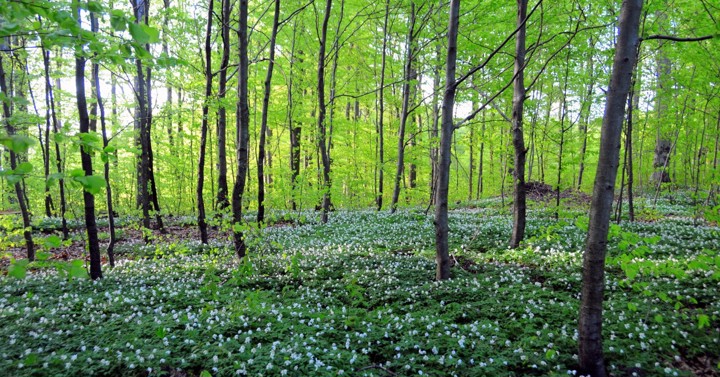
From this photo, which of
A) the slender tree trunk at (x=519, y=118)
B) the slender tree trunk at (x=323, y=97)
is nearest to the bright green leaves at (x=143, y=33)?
the slender tree trunk at (x=519, y=118)

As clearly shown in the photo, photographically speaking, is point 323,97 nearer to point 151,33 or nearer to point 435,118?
point 435,118

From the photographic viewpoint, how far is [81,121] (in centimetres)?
717

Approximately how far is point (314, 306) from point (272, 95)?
21.2 m

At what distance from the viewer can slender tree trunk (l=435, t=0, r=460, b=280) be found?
720cm

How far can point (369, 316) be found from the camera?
6156mm

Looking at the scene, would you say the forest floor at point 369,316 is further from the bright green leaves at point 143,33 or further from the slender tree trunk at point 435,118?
the slender tree trunk at point 435,118

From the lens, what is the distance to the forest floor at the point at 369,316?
4.56 meters

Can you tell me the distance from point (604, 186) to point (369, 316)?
4.04m

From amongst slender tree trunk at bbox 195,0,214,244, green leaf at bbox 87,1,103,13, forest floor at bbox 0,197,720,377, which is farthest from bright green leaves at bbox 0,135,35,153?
slender tree trunk at bbox 195,0,214,244

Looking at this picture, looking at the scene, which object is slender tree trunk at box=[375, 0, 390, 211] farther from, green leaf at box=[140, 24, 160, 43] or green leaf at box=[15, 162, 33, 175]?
green leaf at box=[15, 162, 33, 175]

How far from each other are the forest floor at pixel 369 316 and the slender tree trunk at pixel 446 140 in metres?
0.71

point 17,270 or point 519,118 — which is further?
point 519,118

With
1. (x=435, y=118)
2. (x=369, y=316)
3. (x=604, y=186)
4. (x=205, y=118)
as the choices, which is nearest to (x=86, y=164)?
(x=205, y=118)

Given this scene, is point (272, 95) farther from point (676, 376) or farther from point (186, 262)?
point (676, 376)
